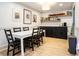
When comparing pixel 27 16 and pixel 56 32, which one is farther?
pixel 56 32

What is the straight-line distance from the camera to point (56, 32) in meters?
5.13

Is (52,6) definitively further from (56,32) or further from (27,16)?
(56,32)

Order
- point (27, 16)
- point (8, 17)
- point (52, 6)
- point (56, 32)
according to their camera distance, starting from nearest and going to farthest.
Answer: point (8, 17)
point (27, 16)
point (52, 6)
point (56, 32)

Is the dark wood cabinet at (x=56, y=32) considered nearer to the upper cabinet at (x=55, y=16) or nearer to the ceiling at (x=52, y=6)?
the upper cabinet at (x=55, y=16)

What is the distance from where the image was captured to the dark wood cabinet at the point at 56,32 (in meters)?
5.04

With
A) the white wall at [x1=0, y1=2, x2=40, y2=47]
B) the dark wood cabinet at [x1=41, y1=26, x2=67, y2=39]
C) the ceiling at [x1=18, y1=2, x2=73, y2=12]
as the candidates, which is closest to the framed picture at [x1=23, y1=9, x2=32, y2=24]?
the white wall at [x1=0, y1=2, x2=40, y2=47]

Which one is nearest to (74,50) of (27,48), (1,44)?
(27,48)

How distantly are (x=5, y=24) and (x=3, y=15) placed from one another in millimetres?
328

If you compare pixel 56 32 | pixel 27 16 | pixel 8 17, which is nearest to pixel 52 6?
pixel 27 16

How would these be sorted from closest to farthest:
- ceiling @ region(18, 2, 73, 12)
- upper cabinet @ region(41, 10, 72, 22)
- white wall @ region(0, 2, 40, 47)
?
white wall @ region(0, 2, 40, 47) < ceiling @ region(18, 2, 73, 12) < upper cabinet @ region(41, 10, 72, 22)

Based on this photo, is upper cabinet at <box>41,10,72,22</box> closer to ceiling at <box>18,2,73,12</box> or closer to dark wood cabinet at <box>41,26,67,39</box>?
ceiling at <box>18,2,73,12</box>

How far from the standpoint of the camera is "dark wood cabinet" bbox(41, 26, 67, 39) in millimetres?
5035

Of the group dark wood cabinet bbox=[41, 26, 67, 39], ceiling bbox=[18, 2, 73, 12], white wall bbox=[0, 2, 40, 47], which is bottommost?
dark wood cabinet bbox=[41, 26, 67, 39]

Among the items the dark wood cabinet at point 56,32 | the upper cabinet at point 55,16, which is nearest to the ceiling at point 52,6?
the upper cabinet at point 55,16
